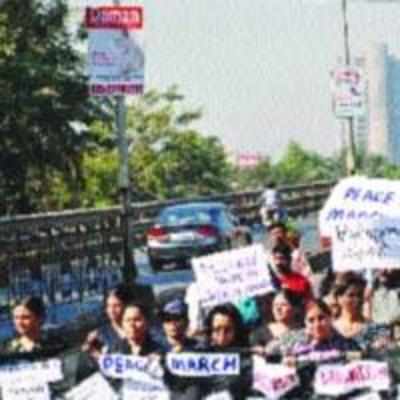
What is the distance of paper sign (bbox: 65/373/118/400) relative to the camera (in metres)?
9.52

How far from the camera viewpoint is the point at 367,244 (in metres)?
9.94

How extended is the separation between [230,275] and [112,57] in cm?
841

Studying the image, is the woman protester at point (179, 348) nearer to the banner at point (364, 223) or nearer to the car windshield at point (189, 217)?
the banner at point (364, 223)

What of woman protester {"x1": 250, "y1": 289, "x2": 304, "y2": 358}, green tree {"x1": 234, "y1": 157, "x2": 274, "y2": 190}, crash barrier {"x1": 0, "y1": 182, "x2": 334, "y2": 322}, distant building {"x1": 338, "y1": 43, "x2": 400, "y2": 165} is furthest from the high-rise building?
woman protester {"x1": 250, "y1": 289, "x2": 304, "y2": 358}

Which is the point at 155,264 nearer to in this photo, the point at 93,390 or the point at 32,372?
the point at 32,372

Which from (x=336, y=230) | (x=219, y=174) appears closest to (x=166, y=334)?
(x=336, y=230)

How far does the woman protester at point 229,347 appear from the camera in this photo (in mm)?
9180

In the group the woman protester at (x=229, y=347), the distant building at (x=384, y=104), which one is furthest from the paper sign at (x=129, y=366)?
the distant building at (x=384, y=104)

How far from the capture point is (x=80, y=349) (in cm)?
991

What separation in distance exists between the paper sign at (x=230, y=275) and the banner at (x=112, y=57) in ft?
26.3

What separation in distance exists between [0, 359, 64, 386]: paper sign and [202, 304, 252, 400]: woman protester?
947 mm

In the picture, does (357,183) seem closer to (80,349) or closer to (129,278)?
(80,349)

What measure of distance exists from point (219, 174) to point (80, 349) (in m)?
34.9

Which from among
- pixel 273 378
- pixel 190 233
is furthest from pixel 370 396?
pixel 190 233
